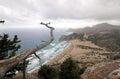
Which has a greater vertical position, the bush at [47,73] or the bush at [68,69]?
the bush at [68,69]

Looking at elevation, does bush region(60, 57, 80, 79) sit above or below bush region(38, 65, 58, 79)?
above

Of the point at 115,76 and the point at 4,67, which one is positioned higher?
the point at 4,67

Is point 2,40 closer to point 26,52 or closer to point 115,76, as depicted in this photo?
point 115,76

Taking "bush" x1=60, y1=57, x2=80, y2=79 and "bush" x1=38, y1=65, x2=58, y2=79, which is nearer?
"bush" x1=60, y1=57, x2=80, y2=79

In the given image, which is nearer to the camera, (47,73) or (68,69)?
(68,69)

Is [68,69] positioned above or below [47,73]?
above

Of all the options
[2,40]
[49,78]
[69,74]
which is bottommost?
[49,78]

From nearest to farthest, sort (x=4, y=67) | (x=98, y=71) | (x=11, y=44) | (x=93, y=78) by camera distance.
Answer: (x=4, y=67), (x=93, y=78), (x=98, y=71), (x=11, y=44)

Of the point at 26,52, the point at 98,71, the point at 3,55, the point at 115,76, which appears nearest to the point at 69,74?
the point at 98,71

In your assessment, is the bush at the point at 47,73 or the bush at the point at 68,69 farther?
the bush at the point at 47,73

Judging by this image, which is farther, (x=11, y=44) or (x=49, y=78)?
(x=49, y=78)

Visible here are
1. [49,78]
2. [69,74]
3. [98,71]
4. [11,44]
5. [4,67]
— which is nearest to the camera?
[4,67]
